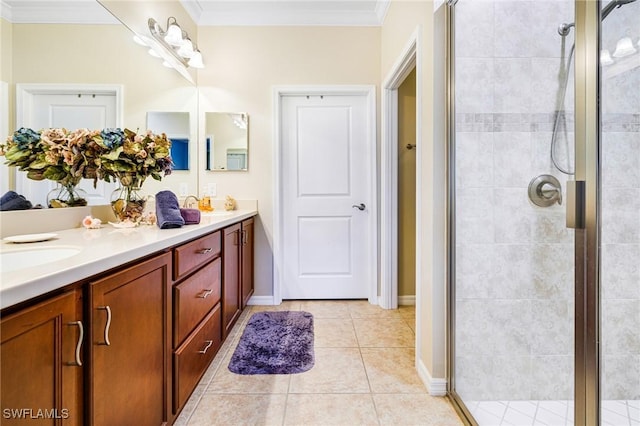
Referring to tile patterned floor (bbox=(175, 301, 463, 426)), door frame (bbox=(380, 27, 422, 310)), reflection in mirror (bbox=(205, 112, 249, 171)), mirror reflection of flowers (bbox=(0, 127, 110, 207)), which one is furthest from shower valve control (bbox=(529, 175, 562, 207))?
reflection in mirror (bbox=(205, 112, 249, 171))

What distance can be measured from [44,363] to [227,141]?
7.81 feet

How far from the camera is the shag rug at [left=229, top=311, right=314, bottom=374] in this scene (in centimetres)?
182

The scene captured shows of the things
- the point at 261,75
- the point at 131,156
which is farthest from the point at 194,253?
the point at 261,75

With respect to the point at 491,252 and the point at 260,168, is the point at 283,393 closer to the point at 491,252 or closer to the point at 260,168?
the point at 491,252

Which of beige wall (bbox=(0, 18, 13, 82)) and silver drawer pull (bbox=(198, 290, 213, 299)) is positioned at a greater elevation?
beige wall (bbox=(0, 18, 13, 82))

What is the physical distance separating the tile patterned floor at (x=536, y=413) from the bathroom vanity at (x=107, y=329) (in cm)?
130

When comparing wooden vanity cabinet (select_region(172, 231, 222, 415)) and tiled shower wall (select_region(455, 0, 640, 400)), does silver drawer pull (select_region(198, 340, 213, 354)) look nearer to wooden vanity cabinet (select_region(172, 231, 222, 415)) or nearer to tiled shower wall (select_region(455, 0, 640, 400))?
wooden vanity cabinet (select_region(172, 231, 222, 415))

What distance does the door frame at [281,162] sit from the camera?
2.81 m

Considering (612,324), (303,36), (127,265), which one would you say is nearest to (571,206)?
(612,324)

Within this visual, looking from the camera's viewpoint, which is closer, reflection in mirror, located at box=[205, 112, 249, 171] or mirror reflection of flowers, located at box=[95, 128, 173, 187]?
mirror reflection of flowers, located at box=[95, 128, 173, 187]

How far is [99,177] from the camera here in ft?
4.93

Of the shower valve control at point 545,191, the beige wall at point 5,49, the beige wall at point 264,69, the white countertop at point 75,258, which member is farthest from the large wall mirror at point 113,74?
the shower valve control at point 545,191

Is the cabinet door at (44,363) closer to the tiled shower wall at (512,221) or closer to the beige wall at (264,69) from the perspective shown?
the tiled shower wall at (512,221)

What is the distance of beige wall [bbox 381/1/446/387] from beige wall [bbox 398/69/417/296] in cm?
104
